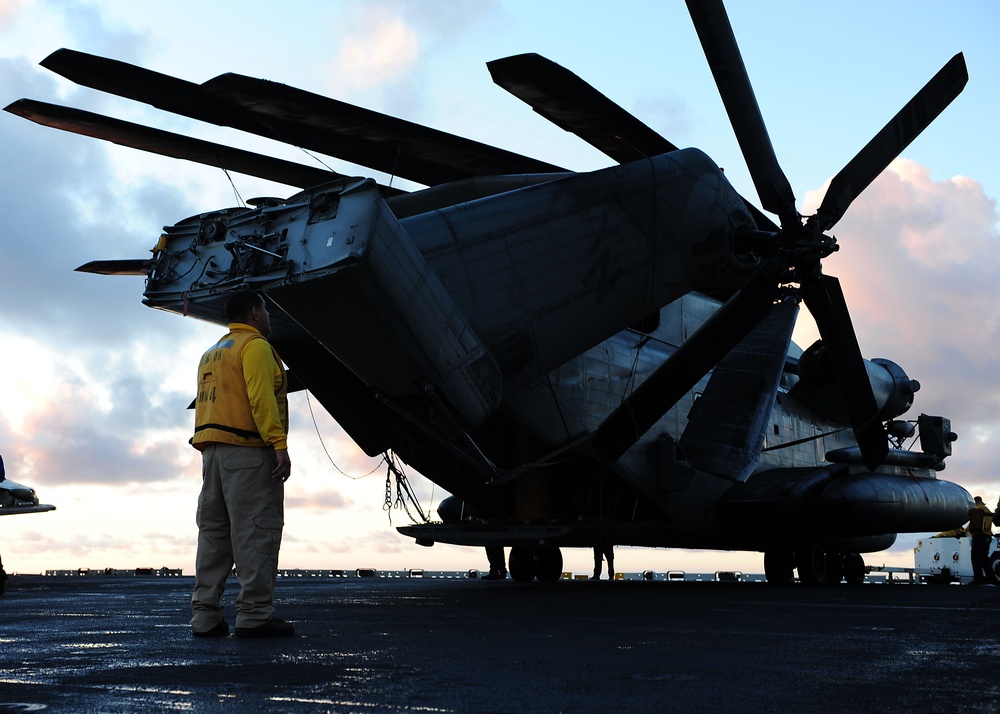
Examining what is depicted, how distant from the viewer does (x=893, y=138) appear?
47.7ft

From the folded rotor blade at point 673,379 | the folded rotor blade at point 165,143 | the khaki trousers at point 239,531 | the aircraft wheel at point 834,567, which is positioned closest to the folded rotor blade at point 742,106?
the folded rotor blade at point 673,379

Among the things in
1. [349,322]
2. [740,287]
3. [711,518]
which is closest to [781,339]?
[740,287]

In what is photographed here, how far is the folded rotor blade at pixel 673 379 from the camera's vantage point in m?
12.4

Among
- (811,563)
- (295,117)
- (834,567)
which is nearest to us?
(295,117)

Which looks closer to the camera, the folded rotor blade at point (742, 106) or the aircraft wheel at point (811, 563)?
the folded rotor blade at point (742, 106)

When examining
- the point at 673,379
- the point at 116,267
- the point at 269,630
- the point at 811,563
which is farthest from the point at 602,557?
the point at 269,630

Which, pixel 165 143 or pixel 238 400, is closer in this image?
pixel 238 400

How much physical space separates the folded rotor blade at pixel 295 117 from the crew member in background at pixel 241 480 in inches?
168

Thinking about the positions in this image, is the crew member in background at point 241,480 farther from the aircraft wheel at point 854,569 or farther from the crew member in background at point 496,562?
the aircraft wheel at point 854,569

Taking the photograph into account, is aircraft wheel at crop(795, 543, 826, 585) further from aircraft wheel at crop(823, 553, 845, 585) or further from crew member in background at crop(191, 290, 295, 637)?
crew member in background at crop(191, 290, 295, 637)

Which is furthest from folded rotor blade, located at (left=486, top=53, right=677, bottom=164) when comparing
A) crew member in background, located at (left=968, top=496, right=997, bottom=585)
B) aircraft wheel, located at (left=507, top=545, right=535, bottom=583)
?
crew member in background, located at (left=968, top=496, right=997, bottom=585)

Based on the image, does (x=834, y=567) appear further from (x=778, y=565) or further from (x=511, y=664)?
(x=511, y=664)

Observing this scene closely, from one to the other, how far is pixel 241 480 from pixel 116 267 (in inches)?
331

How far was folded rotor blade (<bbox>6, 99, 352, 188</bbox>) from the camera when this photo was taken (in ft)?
33.9
